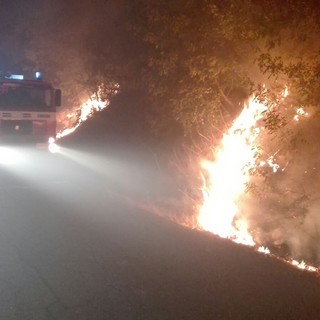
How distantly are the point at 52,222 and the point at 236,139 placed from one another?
355 centimetres

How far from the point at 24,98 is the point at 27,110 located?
0.40 meters

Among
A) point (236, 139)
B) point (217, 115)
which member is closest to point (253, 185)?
point (236, 139)

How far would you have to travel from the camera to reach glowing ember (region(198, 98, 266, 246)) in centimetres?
856

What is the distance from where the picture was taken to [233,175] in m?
9.11

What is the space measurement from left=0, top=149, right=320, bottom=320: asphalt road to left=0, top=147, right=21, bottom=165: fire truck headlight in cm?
700

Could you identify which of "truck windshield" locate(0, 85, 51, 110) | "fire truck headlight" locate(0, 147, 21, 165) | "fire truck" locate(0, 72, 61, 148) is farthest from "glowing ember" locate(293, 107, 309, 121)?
"fire truck headlight" locate(0, 147, 21, 165)

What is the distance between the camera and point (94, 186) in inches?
472

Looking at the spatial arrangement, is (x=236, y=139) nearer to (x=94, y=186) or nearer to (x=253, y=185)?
(x=253, y=185)

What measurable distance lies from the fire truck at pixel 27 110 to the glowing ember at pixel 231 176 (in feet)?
26.0

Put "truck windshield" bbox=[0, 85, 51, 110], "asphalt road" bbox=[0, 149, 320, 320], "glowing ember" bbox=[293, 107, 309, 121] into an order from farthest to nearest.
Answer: "truck windshield" bbox=[0, 85, 51, 110] < "glowing ember" bbox=[293, 107, 309, 121] < "asphalt road" bbox=[0, 149, 320, 320]

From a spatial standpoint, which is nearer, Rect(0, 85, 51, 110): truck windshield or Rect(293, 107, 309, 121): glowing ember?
Rect(293, 107, 309, 121): glowing ember

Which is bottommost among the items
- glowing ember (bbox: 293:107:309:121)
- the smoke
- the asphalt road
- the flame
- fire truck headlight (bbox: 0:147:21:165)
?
the asphalt road

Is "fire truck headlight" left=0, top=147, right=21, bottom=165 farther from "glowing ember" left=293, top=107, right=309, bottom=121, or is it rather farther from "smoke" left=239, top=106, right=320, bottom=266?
"glowing ember" left=293, top=107, right=309, bottom=121

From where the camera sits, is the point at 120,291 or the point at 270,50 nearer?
the point at 120,291
